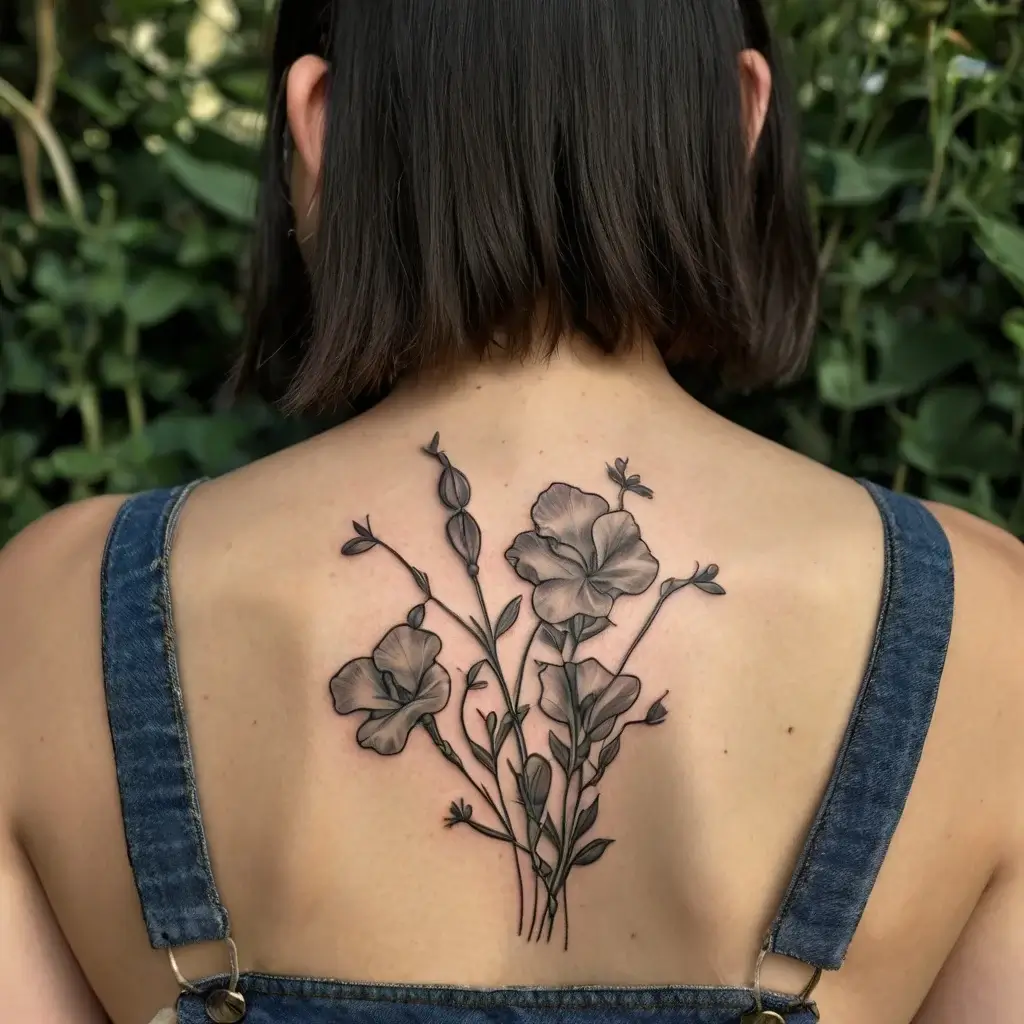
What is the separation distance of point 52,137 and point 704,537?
118cm

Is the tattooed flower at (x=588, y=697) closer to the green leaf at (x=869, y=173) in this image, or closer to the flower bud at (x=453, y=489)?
the flower bud at (x=453, y=489)

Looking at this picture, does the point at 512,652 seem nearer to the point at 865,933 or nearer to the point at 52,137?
the point at 865,933

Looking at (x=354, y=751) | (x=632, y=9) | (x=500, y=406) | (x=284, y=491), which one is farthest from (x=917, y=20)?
(x=354, y=751)

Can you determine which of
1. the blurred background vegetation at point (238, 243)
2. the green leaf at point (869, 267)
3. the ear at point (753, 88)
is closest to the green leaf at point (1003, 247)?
the blurred background vegetation at point (238, 243)

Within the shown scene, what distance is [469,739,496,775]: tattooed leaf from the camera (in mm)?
911

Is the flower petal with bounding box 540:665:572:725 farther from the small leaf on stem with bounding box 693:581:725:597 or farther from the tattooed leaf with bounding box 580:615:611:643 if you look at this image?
the small leaf on stem with bounding box 693:581:725:597

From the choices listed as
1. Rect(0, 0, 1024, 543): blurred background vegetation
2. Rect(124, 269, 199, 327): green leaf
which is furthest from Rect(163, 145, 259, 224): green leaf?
Rect(124, 269, 199, 327): green leaf

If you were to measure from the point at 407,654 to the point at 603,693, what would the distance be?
0.17m

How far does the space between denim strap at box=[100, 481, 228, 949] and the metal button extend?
48 mm

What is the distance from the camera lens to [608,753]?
2.99 ft

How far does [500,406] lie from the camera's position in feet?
3.36

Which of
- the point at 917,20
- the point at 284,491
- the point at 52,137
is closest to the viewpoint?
the point at 284,491

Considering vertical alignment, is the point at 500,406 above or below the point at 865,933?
above

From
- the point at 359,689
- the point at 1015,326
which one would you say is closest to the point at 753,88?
the point at 1015,326
